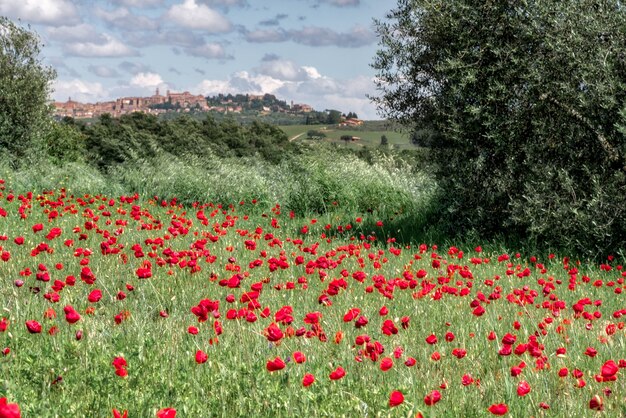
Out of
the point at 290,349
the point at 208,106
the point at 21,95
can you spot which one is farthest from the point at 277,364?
the point at 208,106

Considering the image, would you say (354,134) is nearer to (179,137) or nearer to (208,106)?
(179,137)

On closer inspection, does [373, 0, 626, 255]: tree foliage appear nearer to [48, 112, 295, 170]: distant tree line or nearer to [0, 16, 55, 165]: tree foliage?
[0, 16, 55, 165]: tree foliage

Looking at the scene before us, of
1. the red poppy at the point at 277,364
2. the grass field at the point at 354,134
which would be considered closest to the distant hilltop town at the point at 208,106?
the grass field at the point at 354,134

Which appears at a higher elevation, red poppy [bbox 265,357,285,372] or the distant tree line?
the distant tree line

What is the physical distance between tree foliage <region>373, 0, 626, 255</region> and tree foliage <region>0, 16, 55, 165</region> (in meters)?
18.2

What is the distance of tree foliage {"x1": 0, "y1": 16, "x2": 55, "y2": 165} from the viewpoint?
82.8 ft

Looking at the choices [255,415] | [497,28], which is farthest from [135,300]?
[497,28]

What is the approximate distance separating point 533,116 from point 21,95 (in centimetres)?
2041

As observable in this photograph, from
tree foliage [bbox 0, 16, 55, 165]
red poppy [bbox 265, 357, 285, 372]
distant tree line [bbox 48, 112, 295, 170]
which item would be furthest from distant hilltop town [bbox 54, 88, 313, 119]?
red poppy [bbox 265, 357, 285, 372]

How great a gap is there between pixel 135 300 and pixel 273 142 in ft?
223

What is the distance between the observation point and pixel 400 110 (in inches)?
555

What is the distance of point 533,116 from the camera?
11.3m

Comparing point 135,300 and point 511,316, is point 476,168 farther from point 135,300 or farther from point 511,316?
point 135,300

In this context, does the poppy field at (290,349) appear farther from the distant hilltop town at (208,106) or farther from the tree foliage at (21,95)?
the distant hilltop town at (208,106)
